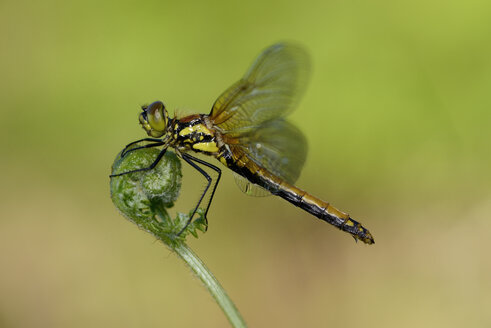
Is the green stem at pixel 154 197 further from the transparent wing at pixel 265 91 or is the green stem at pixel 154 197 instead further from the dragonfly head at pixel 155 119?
the transparent wing at pixel 265 91

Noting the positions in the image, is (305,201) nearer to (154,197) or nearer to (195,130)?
(195,130)

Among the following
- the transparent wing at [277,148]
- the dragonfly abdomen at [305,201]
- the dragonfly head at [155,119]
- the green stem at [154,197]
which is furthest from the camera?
the dragonfly abdomen at [305,201]

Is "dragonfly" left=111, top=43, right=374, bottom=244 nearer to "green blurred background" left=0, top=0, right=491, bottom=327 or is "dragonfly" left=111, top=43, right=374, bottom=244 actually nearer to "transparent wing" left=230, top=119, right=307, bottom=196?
"transparent wing" left=230, top=119, right=307, bottom=196

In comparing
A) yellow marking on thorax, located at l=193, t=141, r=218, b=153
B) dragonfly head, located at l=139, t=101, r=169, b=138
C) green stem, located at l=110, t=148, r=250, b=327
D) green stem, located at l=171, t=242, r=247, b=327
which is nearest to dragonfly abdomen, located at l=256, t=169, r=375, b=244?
yellow marking on thorax, located at l=193, t=141, r=218, b=153

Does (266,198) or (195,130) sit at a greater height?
(195,130)

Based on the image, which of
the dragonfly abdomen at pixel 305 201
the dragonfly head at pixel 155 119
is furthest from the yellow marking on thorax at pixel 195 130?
the dragonfly abdomen at pixel 305 201

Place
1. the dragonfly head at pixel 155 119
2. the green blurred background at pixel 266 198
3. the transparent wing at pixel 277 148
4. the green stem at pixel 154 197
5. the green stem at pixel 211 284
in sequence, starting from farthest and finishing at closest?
1. the green blurred background at pixel 266 198
2. the transparent wing at pixel 277 148
3. the dragonfly head at pixel 155 119
4. the green stem at pixel 154 197
5. the green stem at pixel 211 284

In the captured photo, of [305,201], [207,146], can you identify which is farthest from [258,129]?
[305,201]
